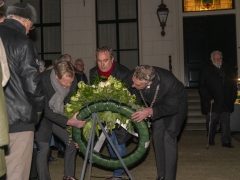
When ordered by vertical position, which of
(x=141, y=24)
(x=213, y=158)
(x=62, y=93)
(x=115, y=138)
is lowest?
(x=213, y=158)

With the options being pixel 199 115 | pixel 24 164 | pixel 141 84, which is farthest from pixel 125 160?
pixel 199 115

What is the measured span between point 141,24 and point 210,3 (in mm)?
2303

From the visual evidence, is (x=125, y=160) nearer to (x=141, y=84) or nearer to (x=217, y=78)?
(x=141, y=84)

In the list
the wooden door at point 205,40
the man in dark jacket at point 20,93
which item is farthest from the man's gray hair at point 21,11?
the wooden door at point 205,40

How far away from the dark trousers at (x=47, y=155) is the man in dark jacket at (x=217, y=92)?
472cm

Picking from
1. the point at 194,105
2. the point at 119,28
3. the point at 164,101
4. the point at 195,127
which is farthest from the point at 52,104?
the point at 119,28

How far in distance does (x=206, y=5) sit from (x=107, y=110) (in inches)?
452

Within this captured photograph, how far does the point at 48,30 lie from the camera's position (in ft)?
59.9

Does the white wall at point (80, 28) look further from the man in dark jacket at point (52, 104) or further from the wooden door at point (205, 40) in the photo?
the man in dark jacket at point (52, 104)

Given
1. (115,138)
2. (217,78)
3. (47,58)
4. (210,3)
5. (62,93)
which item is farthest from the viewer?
(47,58)

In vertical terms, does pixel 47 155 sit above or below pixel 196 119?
above

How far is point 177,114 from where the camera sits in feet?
23.3

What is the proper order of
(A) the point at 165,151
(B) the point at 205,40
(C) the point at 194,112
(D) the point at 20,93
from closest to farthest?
(D) the point at 20,93 → (A) the point at 165,151 → (C) the point at 194,112 → (B) the point at 205,40

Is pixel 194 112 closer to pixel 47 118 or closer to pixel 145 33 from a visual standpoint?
pixel 145 33
